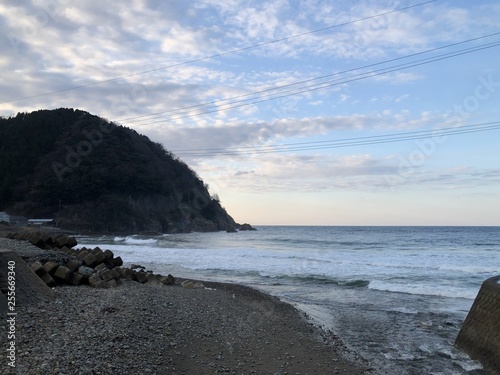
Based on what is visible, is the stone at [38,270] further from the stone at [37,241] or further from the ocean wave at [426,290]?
the ocean wave at [426,290]

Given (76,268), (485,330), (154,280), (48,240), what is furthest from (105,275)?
(485,330)

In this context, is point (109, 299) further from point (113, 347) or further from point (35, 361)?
point (35, 361)

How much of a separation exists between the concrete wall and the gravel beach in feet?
7.56

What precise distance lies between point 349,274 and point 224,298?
10.8 meters

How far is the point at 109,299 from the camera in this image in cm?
901

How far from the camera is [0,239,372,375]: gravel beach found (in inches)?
213

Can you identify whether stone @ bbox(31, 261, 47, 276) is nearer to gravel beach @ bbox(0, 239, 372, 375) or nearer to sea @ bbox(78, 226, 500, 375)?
gravel beach @ bbox(0, 239, 372, 375)

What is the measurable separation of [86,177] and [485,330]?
89158 millimetres

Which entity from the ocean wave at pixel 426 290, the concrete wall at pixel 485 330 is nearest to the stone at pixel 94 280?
the concrete wall at pixel 485 330

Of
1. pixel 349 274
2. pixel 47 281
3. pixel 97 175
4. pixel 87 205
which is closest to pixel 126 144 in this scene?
pixel 97 175

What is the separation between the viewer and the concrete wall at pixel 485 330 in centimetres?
736

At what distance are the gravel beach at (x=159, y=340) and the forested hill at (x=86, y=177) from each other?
76.5 metres

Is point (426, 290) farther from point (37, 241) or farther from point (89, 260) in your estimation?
point (37, 241)

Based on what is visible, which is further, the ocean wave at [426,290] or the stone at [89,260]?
the ocean wave at [426,290]
